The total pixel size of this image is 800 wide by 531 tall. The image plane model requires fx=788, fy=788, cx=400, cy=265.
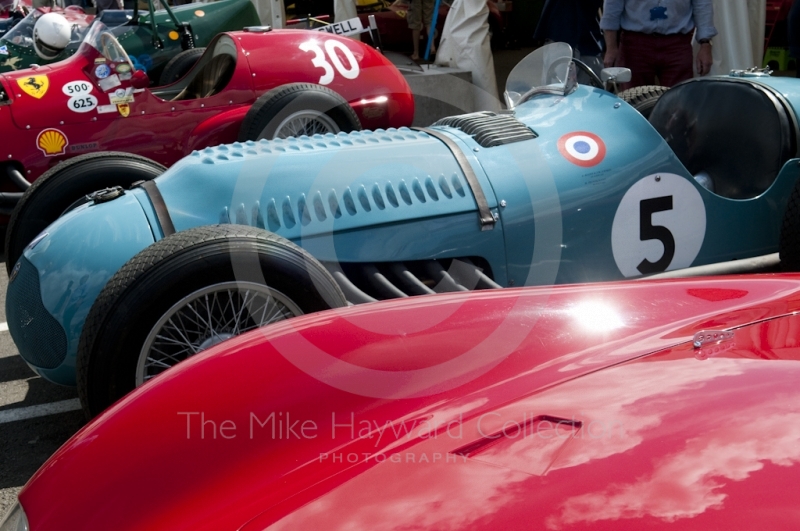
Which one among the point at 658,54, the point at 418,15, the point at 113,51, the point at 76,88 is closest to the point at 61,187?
the point at 76,88

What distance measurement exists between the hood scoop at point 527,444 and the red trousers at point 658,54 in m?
5.23

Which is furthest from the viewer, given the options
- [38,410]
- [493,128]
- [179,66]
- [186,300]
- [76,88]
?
[179,66]

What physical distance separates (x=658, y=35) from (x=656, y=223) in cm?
302

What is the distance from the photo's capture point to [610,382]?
1.42 metres

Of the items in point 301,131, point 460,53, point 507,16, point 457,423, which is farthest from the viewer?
point 507,16

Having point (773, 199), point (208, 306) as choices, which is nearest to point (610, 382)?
→ point (208, 306)

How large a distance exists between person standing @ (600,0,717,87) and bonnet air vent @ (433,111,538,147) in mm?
2814

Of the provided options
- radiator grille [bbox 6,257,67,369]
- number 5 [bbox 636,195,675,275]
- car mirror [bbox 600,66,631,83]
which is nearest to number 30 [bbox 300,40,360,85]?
car mirror [bbox 600,66,631,83]

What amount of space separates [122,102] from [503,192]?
372cm

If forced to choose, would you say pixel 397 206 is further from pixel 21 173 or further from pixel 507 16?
pixel 507 16

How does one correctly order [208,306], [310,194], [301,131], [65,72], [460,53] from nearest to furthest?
[208,306], [310,194], [301,131], [65,72], [460,53]

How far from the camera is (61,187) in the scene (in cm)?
403

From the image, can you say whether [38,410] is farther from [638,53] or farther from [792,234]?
[638,53]

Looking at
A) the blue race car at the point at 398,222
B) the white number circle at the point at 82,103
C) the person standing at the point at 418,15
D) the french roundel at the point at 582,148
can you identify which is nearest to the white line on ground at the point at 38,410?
the blue race car at the point at 398,222
